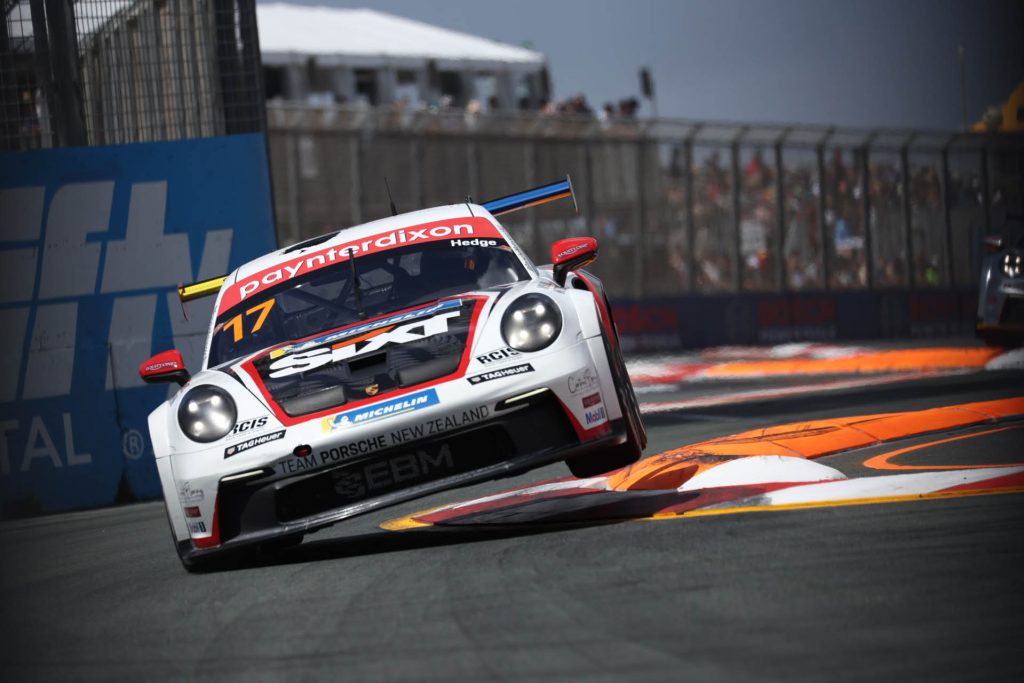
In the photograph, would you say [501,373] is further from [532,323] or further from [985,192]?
[985,192]

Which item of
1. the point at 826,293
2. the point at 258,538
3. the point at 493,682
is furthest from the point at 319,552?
the point at 826,293

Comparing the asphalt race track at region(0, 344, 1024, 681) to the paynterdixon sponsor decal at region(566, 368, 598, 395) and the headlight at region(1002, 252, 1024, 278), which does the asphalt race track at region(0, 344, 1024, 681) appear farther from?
the headlight at region(1002, 252, 1024, 278)

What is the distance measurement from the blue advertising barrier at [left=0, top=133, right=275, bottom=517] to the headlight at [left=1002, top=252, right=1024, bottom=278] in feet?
23.1

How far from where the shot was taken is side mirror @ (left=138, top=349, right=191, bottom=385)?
648 centimetres

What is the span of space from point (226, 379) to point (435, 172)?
14650mm

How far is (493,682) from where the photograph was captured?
3.47 meters

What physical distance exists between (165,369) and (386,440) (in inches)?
57.4

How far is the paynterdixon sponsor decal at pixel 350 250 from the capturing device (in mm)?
6961

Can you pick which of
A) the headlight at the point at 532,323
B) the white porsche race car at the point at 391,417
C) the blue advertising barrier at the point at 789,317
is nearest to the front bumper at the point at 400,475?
the white porsche race car at the point at 391,417

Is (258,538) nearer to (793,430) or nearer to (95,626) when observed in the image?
(95,626)

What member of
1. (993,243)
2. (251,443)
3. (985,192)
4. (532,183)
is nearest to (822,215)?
(985,192)

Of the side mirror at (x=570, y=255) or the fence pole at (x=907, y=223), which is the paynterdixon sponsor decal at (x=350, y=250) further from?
the fence pole at (x=907, y=223)

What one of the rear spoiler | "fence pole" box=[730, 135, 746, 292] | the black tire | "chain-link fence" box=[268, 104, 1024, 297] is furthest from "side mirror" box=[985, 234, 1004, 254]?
the black tire

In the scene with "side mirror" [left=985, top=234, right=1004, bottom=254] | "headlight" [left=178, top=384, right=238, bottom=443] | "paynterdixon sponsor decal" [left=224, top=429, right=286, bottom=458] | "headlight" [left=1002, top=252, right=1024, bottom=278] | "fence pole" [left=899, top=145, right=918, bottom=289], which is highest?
"headlight" [left=178, top=384, right=238, bottom=443]
